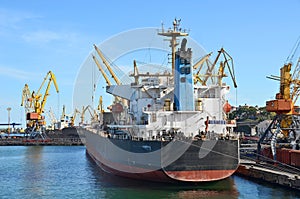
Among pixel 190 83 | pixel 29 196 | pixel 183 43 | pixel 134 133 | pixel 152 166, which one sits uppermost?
pixel 183 43

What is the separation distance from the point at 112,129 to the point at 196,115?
11.1 meters

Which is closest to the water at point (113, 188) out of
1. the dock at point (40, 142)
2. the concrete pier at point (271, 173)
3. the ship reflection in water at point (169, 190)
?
the ship reflection in water at point (169, 190)

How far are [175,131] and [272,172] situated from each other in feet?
25.2

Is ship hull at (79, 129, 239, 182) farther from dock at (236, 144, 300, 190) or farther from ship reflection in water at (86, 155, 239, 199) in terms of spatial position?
dock at (236, 144, 300, 190)

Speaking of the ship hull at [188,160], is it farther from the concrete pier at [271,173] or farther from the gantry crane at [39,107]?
the gantry crane at [39,107]

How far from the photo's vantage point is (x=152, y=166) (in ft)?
86.5

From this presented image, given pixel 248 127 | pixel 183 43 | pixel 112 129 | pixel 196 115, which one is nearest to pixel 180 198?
pixel 196 115

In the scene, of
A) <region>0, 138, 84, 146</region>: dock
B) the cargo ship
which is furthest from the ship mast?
<region>0, 138, 84, 146</region>: dock

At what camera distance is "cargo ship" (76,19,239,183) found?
25.5m

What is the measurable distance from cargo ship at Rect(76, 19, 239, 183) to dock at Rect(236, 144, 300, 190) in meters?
3.65

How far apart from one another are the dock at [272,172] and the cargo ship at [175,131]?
3652mm

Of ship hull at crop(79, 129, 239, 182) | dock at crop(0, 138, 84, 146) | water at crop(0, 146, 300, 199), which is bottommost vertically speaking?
water at crop(0, 146, 300, 199)

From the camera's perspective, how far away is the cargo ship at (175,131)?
2547 cm

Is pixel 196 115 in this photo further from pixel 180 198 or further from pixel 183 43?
pixel 180 198
